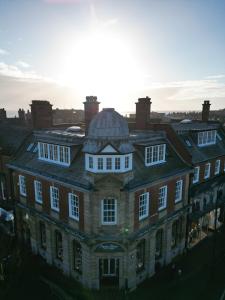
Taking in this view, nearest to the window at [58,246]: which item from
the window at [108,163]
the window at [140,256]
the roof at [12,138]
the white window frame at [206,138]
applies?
Result: the window at [140,256]

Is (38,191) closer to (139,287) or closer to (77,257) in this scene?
(77,257)

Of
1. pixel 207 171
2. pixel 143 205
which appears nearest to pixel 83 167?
pixel 143 205

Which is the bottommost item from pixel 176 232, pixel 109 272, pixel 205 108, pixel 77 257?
pixel 109 272

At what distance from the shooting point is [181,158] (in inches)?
1101

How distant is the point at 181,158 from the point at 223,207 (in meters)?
14.9

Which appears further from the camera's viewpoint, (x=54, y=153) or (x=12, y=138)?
(x=12, y=138)

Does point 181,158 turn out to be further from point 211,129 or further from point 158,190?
point 211,129

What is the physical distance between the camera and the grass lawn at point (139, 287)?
73.2 feet

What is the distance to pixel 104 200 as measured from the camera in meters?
20.6

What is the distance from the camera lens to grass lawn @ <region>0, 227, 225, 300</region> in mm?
22297

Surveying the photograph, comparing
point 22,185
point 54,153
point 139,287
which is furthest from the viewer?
point 22,185

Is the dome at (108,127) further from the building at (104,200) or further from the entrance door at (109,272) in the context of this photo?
the entrance door at (109,272)

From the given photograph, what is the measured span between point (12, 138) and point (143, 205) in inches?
896

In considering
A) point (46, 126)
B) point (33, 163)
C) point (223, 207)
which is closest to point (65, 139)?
point (33, 163)
